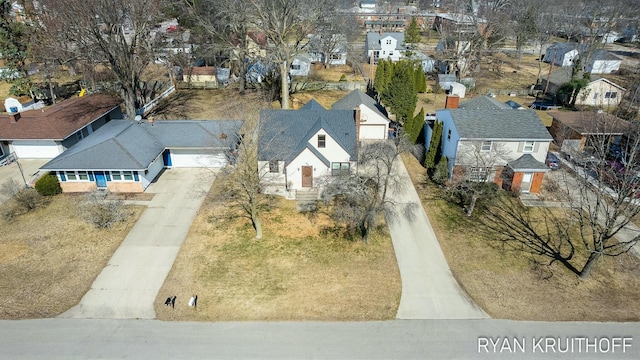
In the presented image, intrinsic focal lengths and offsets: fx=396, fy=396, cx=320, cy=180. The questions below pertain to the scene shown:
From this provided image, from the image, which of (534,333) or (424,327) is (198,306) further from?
(534,333)

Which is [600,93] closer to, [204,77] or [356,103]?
[356,103]

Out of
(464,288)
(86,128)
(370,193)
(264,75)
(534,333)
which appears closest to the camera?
(534,333)

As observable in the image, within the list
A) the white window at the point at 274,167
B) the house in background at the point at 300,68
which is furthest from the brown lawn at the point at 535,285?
the house in background at the point at 300,68

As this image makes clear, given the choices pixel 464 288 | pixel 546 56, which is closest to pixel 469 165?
pixel 464 288

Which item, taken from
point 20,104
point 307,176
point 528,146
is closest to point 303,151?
point 307,176

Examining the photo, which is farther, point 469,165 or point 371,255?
point 469,165

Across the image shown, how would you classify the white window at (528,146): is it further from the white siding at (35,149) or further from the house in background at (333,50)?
the house in background at (333,50)
